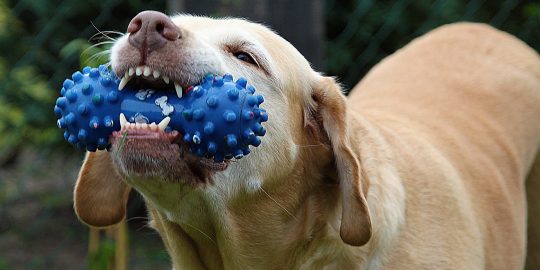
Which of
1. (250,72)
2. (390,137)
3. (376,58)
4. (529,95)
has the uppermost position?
(250,72)

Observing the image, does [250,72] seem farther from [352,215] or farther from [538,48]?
[538,48]

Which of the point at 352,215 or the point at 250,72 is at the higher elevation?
the point at 250,72

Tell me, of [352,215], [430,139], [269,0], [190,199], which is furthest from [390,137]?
[269,0]

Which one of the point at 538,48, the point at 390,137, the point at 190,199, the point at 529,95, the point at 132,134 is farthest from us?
the point at 538,48

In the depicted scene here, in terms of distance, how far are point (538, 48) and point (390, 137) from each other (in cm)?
279

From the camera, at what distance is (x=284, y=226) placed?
10.2 ft

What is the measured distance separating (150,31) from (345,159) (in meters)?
0.84

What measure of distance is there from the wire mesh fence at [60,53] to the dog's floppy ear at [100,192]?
160 centimetres

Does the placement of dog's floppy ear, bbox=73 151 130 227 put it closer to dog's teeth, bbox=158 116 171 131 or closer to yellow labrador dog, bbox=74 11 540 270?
yellow labrador dog, bbox=74 11 540 270

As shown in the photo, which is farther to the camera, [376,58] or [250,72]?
[376,58]

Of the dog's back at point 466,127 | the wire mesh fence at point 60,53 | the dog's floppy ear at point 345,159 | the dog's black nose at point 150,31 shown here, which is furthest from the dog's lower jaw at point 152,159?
the wire mesh fence at point 60,53

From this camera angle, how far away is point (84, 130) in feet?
8.39

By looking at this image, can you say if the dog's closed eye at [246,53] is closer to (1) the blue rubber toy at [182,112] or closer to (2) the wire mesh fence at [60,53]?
(1) the blue rubber toy at [182,112]

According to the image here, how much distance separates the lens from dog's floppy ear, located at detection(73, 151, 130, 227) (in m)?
3.33
